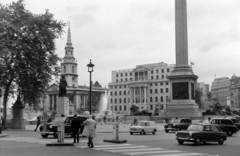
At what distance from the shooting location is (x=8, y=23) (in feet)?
124

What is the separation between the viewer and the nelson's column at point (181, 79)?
5253cm

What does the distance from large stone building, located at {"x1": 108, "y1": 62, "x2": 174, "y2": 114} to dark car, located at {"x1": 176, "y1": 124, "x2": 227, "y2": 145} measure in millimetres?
122795

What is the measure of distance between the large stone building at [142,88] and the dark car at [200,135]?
123 meters

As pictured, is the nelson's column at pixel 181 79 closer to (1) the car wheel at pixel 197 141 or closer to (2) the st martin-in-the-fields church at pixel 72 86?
(1) the car wheel at pixel 197 141

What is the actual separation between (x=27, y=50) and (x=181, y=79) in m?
24.6

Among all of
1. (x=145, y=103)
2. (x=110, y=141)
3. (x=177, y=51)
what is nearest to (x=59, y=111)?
(x=110, y=141)

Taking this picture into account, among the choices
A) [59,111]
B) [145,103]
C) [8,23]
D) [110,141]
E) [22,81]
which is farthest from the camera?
[145,103]

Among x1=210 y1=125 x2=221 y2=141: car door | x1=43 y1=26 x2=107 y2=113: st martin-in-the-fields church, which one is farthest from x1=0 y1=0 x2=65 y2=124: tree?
x1=43 y1=26 x2=107 y2=113: st martin-in-the-fields church

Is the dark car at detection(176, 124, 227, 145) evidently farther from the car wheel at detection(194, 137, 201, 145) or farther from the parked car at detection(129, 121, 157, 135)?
the parked car at detection(129, 121, 157, 135)

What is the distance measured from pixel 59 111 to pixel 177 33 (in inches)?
1078

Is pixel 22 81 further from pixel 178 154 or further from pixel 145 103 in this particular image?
pixel 145 103

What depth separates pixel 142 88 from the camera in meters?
149

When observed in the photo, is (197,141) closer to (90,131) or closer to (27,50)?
(90,131)

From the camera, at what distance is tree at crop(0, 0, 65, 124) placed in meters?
38.9
